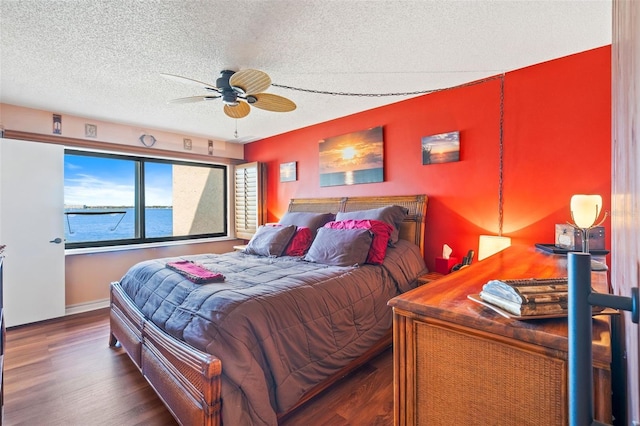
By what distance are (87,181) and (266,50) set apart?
133 inches

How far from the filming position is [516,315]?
78 cm

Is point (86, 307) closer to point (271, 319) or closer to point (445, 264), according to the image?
point (271, 319)

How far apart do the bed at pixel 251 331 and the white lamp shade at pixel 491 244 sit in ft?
2.07

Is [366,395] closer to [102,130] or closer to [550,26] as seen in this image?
[550,26]

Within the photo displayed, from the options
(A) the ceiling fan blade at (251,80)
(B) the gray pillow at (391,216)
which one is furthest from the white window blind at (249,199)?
(A) the ceiling fan blade at (251,80)

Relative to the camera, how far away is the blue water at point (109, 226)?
12.5 ft

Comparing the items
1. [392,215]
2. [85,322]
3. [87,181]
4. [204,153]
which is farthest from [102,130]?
[392,215]

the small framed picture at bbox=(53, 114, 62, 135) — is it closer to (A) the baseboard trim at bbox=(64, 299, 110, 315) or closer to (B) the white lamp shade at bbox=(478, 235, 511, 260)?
(A) the baseboard trim at bbox=(64, 299, 110, 315)

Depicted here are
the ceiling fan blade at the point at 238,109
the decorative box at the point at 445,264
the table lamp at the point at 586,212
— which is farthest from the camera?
the decorative box at the point at 445,264

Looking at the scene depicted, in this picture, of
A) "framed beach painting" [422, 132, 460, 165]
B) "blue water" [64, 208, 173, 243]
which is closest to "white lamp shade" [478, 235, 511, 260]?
"framed beach painting" [422, 132, 460, 165]

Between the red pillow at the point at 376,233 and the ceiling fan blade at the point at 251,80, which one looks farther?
the red pillow at the point at 376,233

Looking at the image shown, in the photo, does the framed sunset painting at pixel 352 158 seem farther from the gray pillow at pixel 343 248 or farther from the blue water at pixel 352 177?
the gray pillow at pixel 343 248

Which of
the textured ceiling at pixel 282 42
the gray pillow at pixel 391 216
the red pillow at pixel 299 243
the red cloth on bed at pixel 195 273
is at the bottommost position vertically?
the red cloth on bed at pixel 195 273

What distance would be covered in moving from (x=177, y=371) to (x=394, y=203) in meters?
2.50
